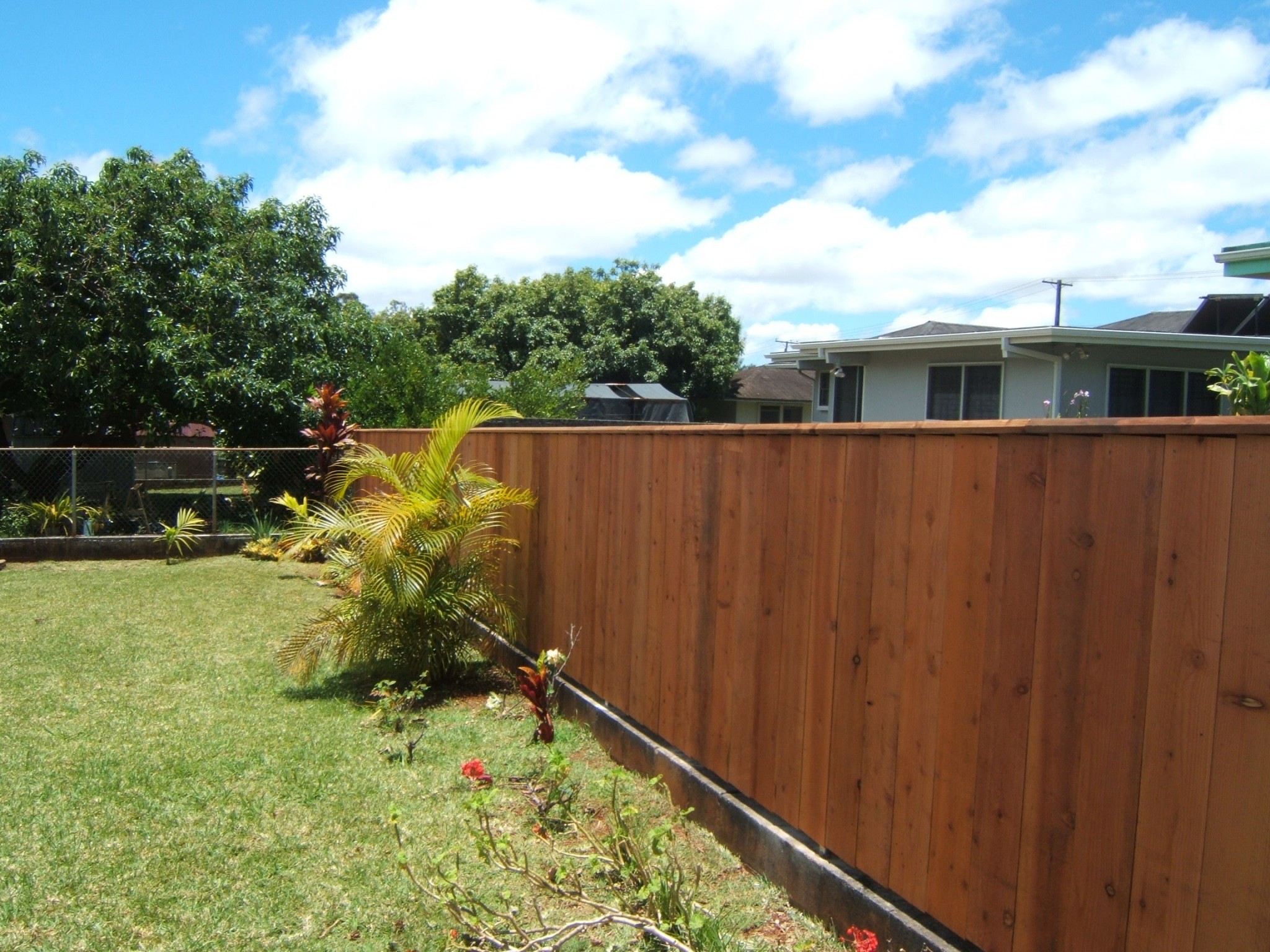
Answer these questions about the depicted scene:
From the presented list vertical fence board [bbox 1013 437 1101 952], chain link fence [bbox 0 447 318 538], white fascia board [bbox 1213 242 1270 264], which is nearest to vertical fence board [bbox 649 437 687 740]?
vertical fence board [bbox 1013 437 1101 952]

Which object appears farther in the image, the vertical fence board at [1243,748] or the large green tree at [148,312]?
the large green tree at [148,312]

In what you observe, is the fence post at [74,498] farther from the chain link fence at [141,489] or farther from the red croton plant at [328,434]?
the red croton plant at [328,434]

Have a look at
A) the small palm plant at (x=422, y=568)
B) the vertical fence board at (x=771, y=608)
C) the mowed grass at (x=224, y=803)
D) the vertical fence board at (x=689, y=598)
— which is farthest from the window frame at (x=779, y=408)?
the vertical fence board at (x=771, y=608)

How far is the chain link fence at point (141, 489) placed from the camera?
47.4ft

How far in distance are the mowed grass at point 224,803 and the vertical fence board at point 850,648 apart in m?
0.45

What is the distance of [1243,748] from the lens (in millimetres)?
2174

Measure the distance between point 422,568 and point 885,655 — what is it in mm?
4338

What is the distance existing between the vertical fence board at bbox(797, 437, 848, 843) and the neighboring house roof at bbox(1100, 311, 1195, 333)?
65.8ft

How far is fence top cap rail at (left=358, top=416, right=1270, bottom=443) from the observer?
2.27 metres

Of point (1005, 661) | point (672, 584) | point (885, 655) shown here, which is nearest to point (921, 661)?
point (885, 655)

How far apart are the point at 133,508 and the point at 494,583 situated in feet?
32.1

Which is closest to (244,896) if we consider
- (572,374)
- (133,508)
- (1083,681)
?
(1083,681)

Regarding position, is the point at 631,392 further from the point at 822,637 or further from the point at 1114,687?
the point at 1114,687

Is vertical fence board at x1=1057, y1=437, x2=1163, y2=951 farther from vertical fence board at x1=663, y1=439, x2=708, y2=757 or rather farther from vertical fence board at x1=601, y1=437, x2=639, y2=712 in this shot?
vertical fence board at x1=601, y1=437, x2=639, y2=712
